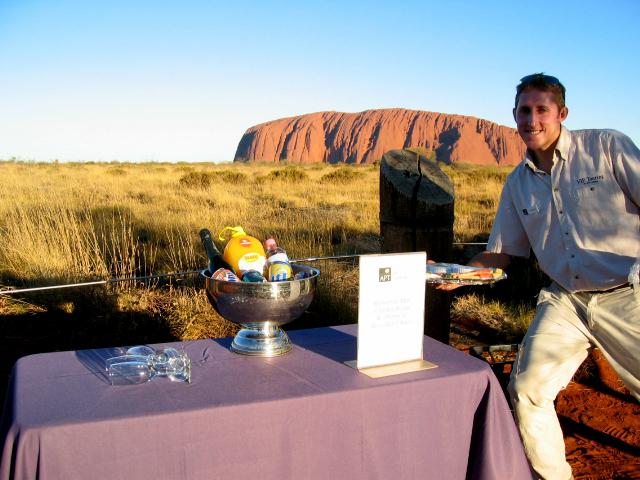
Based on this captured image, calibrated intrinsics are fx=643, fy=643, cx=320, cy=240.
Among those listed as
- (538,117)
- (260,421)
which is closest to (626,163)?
(538,117)

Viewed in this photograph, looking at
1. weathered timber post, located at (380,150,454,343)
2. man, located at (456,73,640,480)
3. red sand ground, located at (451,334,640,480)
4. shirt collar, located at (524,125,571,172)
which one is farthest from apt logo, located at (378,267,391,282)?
red sand ground, located at (451,334,640,480)

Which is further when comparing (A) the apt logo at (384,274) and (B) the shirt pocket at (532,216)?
(B) the shirt pocket at (532,216)

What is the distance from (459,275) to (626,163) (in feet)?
2.49

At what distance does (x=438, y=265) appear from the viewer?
2.21 metres

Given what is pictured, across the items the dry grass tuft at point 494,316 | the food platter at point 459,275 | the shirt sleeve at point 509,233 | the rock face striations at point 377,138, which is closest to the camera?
the food platter at point 459,275

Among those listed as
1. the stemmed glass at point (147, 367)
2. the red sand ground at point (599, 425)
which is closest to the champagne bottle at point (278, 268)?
the stemmed glass at point (147, 367)

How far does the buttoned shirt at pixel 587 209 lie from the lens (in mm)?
2305

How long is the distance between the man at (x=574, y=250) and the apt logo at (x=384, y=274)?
769 mm

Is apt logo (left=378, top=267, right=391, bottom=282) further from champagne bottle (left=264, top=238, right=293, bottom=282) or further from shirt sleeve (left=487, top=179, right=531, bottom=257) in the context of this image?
shirt sleeve (left=487, top=179, right=531, bottom=257)

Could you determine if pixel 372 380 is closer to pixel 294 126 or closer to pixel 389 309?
pixel 389 309

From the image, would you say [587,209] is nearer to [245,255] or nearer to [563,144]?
→ [563,144]

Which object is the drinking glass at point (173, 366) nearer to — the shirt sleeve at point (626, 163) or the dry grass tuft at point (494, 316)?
the shirt sleeve at point (626, 163)

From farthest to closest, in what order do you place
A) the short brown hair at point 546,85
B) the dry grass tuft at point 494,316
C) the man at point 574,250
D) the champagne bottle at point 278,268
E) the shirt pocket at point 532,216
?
the dry grass tuft at point 494,316
the shirt pocket at point 532,216
the short brown hair at point 546,85
the man at point 574,250
the champagne bottle at point 278,268

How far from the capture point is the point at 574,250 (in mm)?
2371
